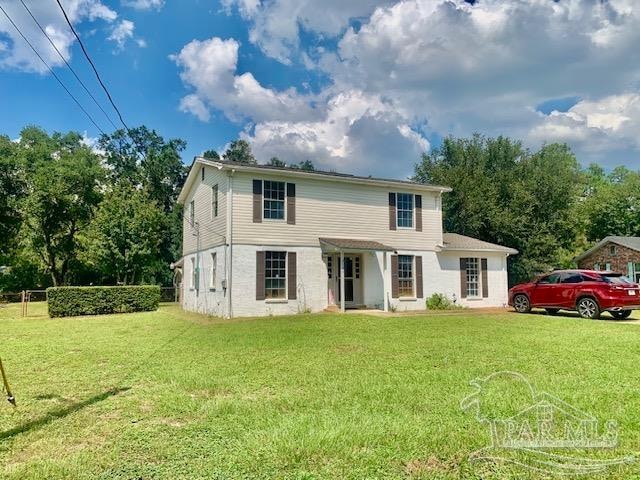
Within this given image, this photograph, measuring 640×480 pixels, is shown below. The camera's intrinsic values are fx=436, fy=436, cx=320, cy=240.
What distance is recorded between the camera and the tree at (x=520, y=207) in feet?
81.7

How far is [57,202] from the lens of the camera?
27.7 meters

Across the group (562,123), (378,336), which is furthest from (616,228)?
(378,336)

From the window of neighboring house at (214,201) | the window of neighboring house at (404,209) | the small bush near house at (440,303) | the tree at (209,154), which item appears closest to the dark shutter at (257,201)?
the window of neighboring house at (214,201)

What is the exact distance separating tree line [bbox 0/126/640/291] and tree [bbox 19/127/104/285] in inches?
2.5

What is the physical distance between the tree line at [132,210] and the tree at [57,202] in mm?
63

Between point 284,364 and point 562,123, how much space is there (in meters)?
22.6

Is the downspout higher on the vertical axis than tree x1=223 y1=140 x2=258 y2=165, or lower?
lower

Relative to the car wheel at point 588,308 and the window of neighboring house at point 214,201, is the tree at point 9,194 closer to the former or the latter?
the window of neighboring house at point 214,201

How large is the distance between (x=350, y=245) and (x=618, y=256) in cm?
2139

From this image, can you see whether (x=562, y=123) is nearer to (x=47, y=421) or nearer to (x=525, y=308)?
(x=525, y=308)

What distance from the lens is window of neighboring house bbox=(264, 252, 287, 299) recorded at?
50.5 feet

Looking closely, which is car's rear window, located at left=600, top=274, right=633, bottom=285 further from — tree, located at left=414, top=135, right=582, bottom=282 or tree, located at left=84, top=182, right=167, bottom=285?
tree, located at left=84, top=182, right=167, bottom=285

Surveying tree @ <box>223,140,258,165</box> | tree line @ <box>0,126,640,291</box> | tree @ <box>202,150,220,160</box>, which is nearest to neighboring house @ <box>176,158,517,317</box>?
tree line @ <box>0,126,640,291</box>

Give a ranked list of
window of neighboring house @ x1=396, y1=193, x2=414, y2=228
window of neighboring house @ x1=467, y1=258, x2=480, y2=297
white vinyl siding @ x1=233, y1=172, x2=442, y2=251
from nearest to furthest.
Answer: white vinyl siding @ x1=233, y1=172, x2=442, y2=251 → window of neighboring house @ x1=396, y1=193, x2=414, y2=228 → window of neighboring house @ x1=467, y1=258, x2=480, y2=297
